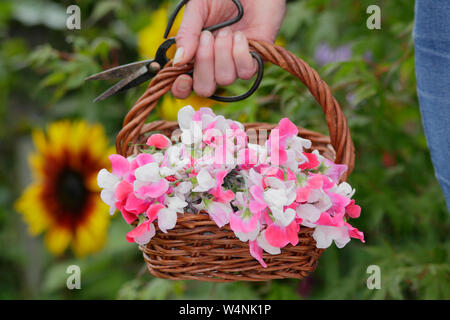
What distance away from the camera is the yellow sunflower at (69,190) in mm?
1298

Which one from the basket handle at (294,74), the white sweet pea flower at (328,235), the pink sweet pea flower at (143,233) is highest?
the basket handle at (294,74)

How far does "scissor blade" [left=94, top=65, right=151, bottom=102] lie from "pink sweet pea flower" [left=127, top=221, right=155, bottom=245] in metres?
0.21

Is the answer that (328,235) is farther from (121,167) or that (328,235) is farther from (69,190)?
(69,190)

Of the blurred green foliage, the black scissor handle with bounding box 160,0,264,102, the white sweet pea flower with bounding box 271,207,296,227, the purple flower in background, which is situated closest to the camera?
the white sweet pea flower with bounding box 271,207,296,227

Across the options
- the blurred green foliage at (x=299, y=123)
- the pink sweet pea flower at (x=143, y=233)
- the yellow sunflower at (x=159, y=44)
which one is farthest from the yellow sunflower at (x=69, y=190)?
the pink sweet pea flower at (x=143, y=233)

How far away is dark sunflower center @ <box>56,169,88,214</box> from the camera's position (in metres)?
1.30

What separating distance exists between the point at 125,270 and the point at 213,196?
3.37ft

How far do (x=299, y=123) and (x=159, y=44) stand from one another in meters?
0.40

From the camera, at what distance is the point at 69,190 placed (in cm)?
131

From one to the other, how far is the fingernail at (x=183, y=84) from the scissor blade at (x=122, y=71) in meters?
0.06

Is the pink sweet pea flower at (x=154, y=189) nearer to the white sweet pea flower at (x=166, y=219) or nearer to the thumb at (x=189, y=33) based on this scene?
the white sweet pea flower at (x=166, y=219)

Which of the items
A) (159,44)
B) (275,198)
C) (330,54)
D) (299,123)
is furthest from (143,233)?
(330,54)

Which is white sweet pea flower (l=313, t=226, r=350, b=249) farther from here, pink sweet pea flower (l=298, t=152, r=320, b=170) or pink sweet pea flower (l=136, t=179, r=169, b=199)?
pink sweet pea flower (l=136, t=179, r=169, b=199)

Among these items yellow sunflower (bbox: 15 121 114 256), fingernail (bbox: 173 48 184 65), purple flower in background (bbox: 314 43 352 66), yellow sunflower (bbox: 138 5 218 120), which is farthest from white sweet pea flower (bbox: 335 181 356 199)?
purple flower in background (bbox: 314 43 352 66)
